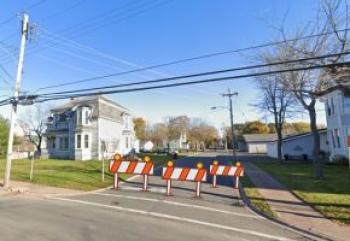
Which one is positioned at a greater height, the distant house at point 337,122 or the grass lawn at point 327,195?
the distant house at point 337,122

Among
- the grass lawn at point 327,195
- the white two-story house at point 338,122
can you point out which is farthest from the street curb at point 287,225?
the white two-story house at point 338,122

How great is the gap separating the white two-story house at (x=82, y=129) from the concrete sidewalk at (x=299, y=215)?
28056 mm

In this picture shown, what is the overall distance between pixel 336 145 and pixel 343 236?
1134 inches

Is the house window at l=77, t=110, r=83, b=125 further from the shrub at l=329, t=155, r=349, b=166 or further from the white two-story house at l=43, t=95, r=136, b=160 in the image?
the shrub at l=329, t=155, r=349, b=166

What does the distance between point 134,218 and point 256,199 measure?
18.0 feet

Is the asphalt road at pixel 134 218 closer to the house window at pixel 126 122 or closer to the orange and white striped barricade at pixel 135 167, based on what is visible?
the orange and white striped barricade at pixel 135 167

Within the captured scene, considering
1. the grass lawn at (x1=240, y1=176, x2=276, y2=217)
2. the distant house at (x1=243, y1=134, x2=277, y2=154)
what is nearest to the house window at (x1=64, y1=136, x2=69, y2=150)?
the grass lawn at (x1=240, y1=176, x2=276, y2=217)

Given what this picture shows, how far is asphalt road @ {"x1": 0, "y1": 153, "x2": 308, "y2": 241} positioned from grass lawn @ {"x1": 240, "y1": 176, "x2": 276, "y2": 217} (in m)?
0.46

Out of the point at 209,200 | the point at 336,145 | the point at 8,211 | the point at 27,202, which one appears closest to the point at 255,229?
the point at 209,200

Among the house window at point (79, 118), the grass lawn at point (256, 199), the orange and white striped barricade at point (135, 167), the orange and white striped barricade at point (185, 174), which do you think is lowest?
the grass lawn at point (256, 199)

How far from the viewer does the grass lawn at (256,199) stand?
12258 mm

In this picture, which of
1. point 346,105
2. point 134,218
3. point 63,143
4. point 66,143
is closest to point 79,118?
point 66,143

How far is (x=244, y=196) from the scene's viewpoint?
1538 centimetres

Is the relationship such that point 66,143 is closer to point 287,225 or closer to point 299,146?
point 299,146
